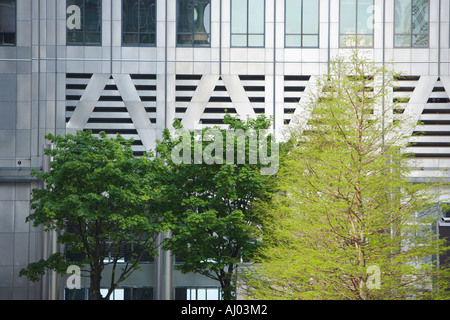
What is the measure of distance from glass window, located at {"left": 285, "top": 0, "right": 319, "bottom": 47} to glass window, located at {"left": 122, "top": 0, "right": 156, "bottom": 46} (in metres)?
8.01

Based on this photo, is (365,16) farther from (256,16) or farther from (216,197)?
(216,197)

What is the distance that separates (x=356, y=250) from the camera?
15.9m

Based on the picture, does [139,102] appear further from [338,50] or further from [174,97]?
[338,50]

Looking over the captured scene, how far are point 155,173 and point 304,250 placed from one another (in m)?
11.0

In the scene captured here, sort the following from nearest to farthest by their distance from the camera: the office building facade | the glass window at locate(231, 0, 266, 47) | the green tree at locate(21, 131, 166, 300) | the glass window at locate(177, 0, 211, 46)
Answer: the green tree at locate(21, 131, 166, 300) → the office building facade → the glass window at locate(231, 0, 266, 47) → the glass window at locate(177, 0, 211, 46)

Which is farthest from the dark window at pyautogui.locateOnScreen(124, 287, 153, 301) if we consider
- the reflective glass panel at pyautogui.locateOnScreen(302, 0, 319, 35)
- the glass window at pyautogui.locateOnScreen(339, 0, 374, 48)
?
the glass window at pyautogui.locateOnScreen(339, 0, 374, 48)

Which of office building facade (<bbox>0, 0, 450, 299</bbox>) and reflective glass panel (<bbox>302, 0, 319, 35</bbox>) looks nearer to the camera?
office building facade (<bbox>0, 0, 450, 299</bbox>)

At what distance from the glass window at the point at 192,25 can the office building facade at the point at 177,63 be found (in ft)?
0.19

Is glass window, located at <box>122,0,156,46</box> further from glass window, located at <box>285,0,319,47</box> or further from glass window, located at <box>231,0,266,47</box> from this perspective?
glass window, located at <box>285,0,319,47</box>

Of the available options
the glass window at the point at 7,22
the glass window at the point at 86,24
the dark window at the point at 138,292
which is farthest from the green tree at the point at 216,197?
the glass window at the point at 7,22

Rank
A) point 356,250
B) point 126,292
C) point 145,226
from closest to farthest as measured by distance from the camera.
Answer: point 356,250
point 145,226
point 126,292

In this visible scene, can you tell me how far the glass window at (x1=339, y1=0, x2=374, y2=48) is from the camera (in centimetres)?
3525

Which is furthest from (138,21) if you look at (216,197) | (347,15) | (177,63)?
(216,197)
